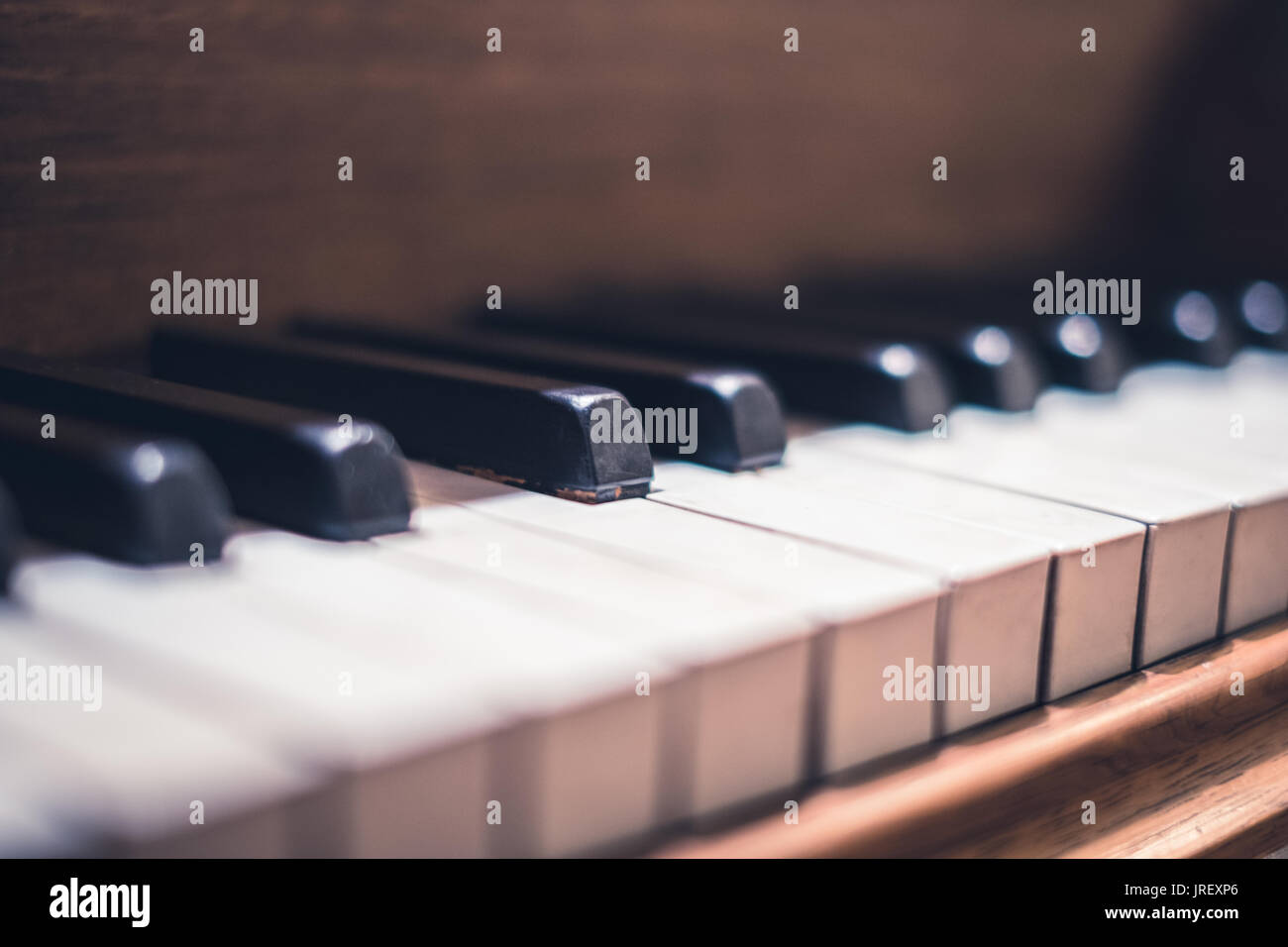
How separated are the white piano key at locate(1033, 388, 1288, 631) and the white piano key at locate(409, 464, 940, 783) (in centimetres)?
29

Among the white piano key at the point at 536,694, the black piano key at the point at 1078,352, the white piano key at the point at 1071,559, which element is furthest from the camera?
the black piano key at the point at 1078,352

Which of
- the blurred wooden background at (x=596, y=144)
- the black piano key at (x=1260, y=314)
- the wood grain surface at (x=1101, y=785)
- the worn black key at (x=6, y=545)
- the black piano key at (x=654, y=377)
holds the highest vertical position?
the blurred wooden background at (x=596, y=144)

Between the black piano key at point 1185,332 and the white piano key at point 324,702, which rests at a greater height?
the black piano key at point 1185,332

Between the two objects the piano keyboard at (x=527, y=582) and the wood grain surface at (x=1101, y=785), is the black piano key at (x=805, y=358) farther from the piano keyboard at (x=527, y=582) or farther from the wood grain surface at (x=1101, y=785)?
the wood grain surface at (x=1101, y=785)

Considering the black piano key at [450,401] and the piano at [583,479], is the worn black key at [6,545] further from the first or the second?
the black piano key at [450,401]

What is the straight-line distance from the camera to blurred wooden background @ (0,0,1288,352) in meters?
0.87

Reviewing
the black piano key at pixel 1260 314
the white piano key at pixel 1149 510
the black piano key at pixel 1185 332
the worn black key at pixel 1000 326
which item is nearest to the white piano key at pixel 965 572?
the white piano key at pixel 1149 510

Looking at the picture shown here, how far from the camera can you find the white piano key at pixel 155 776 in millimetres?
361

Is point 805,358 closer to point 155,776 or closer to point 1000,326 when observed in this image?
point 1000,326

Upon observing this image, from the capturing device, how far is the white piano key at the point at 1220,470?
785 mm

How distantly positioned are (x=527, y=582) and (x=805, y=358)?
1.72 feet

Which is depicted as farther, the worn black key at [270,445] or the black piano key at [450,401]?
the black piano key at [450,401]

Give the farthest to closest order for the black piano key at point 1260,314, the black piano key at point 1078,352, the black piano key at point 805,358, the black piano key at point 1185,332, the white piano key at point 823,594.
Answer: the black piano key at point 1260,314
the black piano key at point 1185,332
the black piano key at point 1078,352
the black piano key at point 805,358
the white piano key at point 823,594

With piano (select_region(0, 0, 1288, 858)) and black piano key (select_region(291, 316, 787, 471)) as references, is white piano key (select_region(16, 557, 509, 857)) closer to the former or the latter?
piano (select_region(0, 0, 1288, 858))
